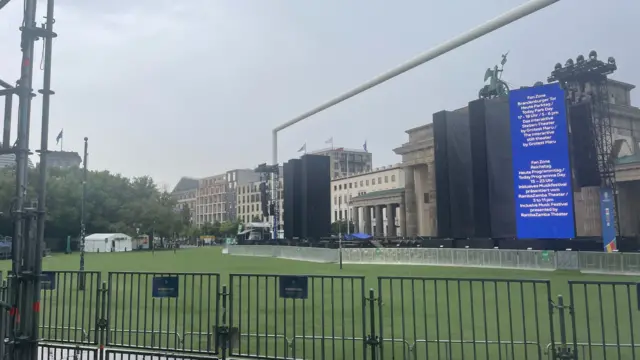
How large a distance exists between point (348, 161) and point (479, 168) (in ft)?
365

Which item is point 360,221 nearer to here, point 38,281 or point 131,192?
point 131,192

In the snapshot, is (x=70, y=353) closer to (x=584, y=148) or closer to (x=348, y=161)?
(x=584, y=148)

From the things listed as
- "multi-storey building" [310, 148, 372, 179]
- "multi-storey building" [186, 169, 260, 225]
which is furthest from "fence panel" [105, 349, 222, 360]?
"multi-storey building" [186, 169, 260, 225]

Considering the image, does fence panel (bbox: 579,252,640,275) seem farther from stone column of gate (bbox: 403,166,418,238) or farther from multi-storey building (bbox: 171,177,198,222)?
multi-storey building (bbox: 171,177,198,222)

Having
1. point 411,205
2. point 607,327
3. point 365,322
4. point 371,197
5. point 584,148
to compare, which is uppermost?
point 371,197

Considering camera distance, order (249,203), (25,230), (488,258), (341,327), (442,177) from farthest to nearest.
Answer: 1. (249,203)
2. (442,177)
3. (488,258)
4. (341,327)
5. (25,230)

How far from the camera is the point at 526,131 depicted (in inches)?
1019

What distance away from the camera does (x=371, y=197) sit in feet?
305

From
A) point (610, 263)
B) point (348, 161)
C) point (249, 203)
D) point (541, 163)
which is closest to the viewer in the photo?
point (610, 263)

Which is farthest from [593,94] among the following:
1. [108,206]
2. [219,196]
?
[219,196]

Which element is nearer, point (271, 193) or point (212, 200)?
point (271, 193)

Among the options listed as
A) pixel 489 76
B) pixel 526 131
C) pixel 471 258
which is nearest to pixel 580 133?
pixel 526 131

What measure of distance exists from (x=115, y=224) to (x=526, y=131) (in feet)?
→ 225

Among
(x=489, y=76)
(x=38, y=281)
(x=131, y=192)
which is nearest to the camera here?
(x=38, y=281)
